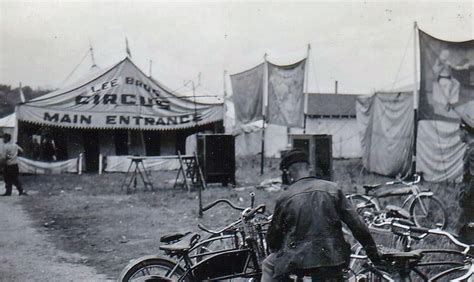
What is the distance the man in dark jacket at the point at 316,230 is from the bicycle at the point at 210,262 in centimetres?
105

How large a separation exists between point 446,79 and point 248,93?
449 inches

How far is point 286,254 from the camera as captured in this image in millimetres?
3607

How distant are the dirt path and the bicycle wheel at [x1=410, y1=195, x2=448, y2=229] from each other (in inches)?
222

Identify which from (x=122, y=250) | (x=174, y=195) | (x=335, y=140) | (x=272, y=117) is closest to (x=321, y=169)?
(x=174, y=195)

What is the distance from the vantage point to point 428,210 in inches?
375

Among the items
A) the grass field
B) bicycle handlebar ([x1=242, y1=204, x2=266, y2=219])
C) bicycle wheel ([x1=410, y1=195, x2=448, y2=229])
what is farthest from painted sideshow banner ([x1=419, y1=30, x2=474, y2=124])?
bicycle handlebar ([x1=242, y1=204, x2=266, y2=219])

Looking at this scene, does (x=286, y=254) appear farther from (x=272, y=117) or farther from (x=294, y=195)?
(x=272, y=117)

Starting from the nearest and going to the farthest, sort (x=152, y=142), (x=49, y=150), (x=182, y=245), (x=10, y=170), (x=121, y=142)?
(x=182, y=245), (x=10, y=170), (x=49, y=150), (x=121, y=142), (x=152, y=142)

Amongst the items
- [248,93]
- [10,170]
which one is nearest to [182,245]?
[10,170]

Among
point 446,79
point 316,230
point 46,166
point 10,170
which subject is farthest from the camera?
point 46,166

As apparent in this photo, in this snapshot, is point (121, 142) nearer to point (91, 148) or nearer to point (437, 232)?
point (91, 148)

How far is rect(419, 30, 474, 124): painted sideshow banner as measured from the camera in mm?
10078

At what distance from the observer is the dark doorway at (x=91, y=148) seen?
24672 millimetres

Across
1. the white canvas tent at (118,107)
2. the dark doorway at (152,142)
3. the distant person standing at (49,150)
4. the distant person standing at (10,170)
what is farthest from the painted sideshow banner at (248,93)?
the distant person standing at (10,170)
